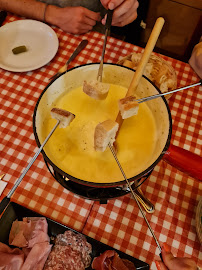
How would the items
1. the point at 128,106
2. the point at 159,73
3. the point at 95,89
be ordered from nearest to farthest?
the point at 128,106
the point at 95,89
the point at 159,73

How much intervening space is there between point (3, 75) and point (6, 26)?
1.20ft

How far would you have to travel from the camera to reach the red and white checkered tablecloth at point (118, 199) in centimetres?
109

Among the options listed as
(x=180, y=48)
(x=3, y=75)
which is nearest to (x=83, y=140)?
(x=3, y=75)

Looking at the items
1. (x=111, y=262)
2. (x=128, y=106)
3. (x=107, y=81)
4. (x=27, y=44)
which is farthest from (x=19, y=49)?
(x=111, y=262)

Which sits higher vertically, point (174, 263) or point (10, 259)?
point (174, 263)

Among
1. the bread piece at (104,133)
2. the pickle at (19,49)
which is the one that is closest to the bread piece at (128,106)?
the bread piece at (104,133)

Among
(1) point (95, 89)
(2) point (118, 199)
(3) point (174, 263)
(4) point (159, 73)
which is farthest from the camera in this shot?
(4) point (159, 73)

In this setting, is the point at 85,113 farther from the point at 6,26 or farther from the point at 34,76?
the point at 6,26

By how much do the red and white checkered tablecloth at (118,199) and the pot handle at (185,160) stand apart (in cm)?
25

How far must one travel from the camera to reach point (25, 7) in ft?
5.48

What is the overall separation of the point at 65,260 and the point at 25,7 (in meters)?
1.49

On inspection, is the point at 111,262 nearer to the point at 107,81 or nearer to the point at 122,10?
the point at 107,81

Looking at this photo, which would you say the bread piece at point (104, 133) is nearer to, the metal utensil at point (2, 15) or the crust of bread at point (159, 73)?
the crust of bread at point (159, 73)

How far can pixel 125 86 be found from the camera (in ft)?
4.10
